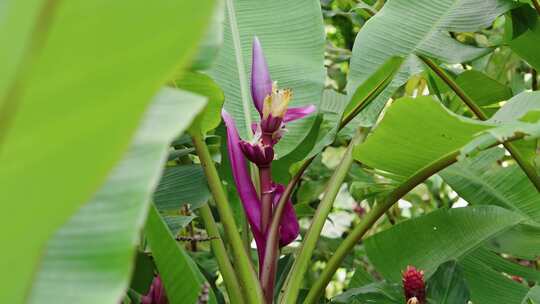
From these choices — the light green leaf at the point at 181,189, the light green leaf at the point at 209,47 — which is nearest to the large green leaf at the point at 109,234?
the light green leaf at the point at 209,47

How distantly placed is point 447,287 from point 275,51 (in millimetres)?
419

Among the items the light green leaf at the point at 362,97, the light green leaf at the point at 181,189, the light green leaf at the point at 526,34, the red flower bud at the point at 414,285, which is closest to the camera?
the red flower bud at the point at 414,285

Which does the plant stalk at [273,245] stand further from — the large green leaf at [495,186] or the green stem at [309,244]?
the large green leaf at [495,186]

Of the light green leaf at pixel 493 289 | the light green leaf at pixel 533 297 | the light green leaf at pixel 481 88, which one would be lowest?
the light green leaf at pixel 493 289

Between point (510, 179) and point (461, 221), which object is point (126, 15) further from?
point (510, 179)

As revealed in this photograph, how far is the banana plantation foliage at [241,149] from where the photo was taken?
14.0 inches

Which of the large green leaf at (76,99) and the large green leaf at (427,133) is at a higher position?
the large green leaf at (76,99)

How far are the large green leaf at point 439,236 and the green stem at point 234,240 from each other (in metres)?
0.23

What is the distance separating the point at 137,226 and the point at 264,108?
0.58m

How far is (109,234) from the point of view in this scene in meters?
0.41

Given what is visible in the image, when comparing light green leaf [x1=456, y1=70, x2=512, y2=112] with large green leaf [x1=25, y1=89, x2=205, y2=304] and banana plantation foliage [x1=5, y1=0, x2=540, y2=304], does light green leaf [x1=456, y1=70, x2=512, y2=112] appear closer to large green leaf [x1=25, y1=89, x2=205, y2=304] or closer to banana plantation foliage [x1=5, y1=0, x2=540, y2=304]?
banana plantation foliage [x1=5, y1=0, x2=540, y2=304]

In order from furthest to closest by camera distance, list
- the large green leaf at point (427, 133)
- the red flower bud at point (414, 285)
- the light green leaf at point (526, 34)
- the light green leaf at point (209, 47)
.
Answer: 1. the light green leaf at point (526, 34)
2. the red flower bud at point (414, 285)
3. the large green leaf at point (427, 133)
4. the light green leaf at point (209, 47)

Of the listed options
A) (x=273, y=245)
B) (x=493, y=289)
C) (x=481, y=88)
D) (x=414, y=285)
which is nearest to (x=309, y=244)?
(x=273, y=245)

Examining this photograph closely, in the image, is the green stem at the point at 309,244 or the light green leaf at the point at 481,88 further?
the light green leaf at the point at 481,88
